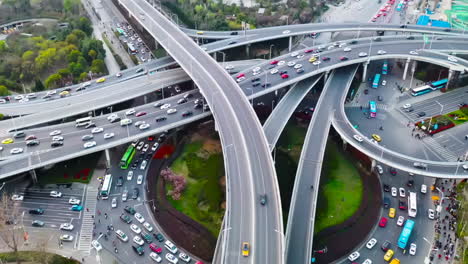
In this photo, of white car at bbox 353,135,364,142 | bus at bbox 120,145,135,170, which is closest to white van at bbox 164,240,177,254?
bus at bbox 120,145,135,170

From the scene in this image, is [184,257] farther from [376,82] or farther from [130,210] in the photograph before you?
[376,82]

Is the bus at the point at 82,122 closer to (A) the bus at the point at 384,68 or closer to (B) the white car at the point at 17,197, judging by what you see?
(B) the white car at the point at 17,197

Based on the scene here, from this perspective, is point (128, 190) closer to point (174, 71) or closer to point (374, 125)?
point (174, 71)

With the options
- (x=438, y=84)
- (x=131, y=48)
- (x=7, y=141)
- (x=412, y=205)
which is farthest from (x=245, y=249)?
(x=131, y=48)

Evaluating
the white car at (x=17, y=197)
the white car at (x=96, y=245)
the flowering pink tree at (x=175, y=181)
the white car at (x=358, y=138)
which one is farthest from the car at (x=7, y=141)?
the white car at (x=358, y=138)

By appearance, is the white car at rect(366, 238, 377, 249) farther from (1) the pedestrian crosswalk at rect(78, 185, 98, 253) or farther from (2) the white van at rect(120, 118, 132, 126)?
(2) the white van at rect(120, 118, 132, 126)

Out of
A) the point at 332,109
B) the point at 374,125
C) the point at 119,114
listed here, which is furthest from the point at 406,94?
the point at 119,114
